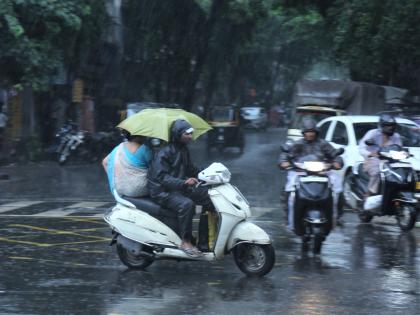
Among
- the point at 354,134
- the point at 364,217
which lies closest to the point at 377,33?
the point at 354,134

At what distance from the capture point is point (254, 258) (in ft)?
24.3

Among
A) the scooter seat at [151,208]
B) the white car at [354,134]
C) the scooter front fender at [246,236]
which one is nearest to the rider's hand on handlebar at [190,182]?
the scooter seat at [151,208]

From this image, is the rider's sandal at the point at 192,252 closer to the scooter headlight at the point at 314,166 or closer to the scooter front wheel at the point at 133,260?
the scooter front wheel at the point at 133,260

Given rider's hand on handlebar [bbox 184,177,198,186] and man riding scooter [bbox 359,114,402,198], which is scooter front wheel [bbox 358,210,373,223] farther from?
rider's hand on handlebar [bbox 184,177,198,186]

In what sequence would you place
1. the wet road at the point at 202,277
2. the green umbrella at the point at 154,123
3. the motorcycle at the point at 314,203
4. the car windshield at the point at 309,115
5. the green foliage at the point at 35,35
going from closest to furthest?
the wet road at the point at 202,277, the green umbrella at the point at 154,123, the motorcycle at the point at 314,203, the green foliage at the point at 35,35, the car windshield at the point at 309,115

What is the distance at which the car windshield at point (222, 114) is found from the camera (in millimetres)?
32562

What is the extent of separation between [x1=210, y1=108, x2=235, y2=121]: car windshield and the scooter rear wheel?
22.3m

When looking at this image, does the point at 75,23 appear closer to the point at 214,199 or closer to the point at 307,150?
the point at 307,150

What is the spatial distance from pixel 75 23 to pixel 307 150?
1338 cm

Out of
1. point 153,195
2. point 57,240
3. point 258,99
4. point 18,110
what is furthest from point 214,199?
point 258,99

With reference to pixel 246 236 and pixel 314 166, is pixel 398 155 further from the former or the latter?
pixel 246 236

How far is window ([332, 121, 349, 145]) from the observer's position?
45.3ft

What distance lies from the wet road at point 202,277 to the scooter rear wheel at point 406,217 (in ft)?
0.48

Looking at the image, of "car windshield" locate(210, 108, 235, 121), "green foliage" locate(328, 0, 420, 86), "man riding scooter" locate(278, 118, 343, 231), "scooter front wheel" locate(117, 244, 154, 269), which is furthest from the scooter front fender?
"car windshield" locate(210, 108, 235, 121)
